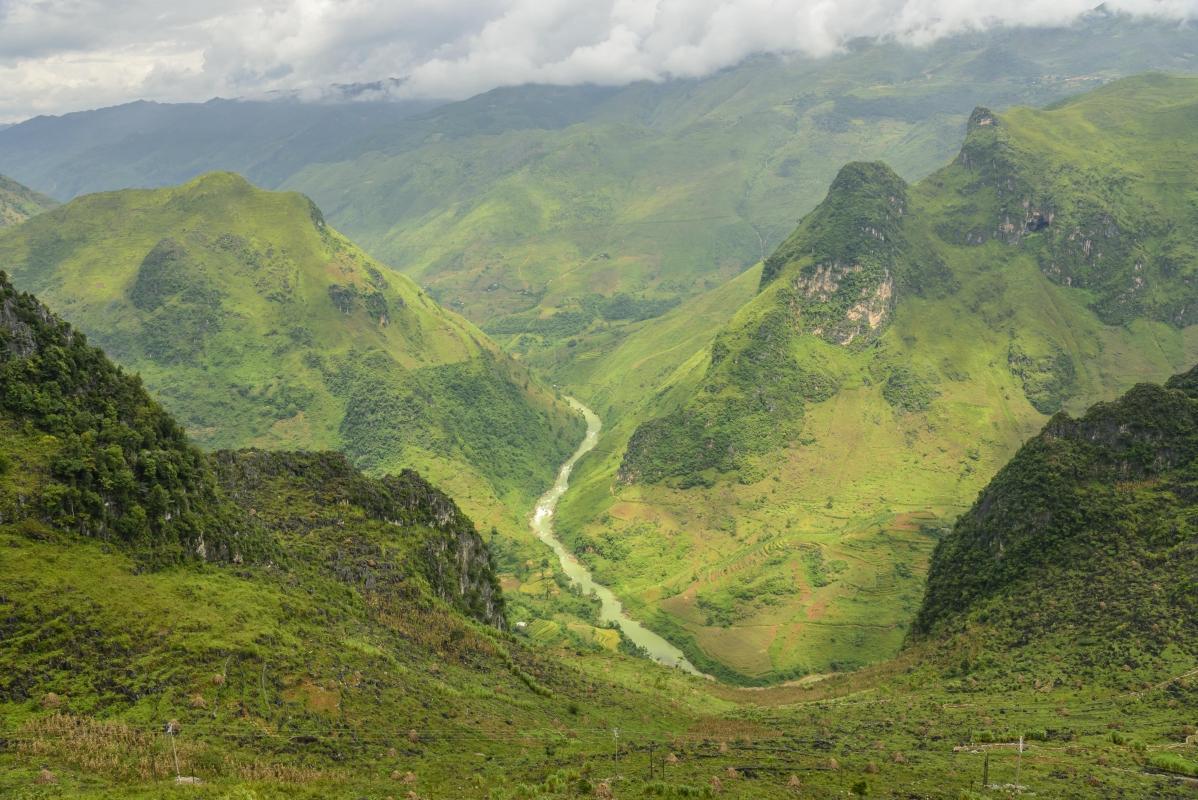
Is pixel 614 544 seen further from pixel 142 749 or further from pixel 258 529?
pixel 142 749

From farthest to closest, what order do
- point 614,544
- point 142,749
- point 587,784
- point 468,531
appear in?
point 614,544
point 468,531
point 587,784
point 142,749

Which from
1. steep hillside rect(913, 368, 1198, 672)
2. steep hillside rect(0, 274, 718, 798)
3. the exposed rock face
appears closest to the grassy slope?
steep hillside rect(0, 274, 718, 798)

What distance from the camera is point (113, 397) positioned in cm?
6650

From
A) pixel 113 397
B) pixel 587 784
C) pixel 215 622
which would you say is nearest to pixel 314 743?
pixel 215 622

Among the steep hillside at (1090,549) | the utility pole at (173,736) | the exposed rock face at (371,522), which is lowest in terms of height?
the steep hillside at (1090,549)

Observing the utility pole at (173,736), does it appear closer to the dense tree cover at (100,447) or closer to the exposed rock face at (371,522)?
the dense tree cover at (100,447)

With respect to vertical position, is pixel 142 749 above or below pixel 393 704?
above

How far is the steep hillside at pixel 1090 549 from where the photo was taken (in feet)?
263

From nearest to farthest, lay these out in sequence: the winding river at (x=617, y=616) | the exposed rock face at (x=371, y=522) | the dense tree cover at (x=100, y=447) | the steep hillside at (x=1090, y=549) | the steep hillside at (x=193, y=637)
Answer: the steep hillside at (x=193, y=637) < the dense tree cover at (x=100, y=447) < the steep hillside at (x=1090, y=549) < the exposed rock face at (x=371, y=522) < the winding river at (x=617, y=616)

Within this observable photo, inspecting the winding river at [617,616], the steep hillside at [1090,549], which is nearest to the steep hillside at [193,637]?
the steep hillside at [1090,549]

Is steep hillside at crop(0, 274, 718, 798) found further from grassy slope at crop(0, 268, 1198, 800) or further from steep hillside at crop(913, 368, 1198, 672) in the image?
steep hillside at crop(913, 368, 1198, 672)

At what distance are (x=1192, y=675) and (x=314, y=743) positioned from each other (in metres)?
68.6

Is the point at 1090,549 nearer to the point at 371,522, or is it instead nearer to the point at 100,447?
the point at 371,522

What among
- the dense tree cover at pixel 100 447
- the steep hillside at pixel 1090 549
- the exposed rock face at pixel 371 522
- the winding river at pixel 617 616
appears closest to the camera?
the dense tree cover at pixel 100 447
